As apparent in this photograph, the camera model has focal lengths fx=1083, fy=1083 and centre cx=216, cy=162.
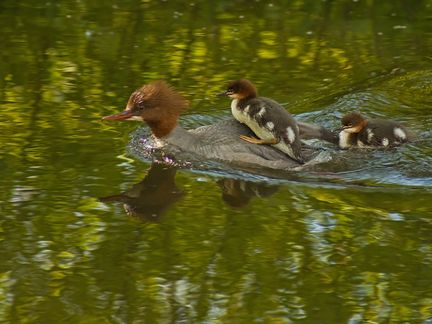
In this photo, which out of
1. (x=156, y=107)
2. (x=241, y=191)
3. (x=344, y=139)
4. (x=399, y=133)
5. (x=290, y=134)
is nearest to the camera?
(x=241, y=191)

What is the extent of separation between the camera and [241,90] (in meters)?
7.69

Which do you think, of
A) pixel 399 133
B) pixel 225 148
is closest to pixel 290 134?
pixel 225 148

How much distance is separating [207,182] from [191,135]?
0.70 metres

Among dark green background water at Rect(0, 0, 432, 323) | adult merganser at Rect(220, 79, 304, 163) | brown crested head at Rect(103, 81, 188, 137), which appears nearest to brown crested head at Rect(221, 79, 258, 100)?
adult merganser at Rect(220, 79, 304, 163)

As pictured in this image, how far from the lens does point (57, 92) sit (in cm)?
869

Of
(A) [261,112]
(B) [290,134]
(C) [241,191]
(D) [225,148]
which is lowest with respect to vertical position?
(C) [241,191]

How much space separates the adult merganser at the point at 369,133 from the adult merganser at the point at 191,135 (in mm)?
389

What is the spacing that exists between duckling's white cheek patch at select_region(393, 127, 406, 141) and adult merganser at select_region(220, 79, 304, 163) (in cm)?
81

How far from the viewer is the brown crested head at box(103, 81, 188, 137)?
755 centimetres

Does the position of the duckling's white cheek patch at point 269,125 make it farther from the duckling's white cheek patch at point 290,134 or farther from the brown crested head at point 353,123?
the brown crested head at point 353,123

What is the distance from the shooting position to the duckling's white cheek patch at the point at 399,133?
787cm

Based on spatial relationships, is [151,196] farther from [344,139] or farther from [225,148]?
[344,139]

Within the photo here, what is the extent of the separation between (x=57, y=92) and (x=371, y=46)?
2.99 meters

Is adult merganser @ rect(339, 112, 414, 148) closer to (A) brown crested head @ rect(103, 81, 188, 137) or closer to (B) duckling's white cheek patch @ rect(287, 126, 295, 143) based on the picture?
(B) duckling's white cheek patch @ rect(287, 126, 295, 143)
